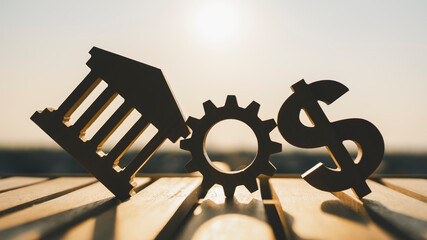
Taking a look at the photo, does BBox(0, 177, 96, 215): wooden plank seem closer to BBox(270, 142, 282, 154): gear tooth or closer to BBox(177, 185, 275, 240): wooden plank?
BBox(177, 185, 275, 240): wooden plank

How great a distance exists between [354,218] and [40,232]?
119cm

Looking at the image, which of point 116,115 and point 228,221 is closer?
point 228,221

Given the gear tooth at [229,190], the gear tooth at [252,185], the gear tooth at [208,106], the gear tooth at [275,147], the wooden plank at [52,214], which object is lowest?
the wooden plank at [52,214]

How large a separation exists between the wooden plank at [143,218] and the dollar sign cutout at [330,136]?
0.66 meters

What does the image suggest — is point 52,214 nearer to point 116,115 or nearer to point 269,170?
point 116,115

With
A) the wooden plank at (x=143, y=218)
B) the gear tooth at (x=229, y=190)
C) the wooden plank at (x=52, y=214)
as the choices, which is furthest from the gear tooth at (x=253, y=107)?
the wooden plank at (x=52, y=214)

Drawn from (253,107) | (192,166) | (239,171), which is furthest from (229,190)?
(253,107)

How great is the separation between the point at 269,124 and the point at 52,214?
110 cm

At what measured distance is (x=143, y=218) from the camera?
1036mm

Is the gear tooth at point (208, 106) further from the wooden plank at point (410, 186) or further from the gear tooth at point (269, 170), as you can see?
the wooden plank at point (410, 186)

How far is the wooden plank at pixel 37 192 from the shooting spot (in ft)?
4.14

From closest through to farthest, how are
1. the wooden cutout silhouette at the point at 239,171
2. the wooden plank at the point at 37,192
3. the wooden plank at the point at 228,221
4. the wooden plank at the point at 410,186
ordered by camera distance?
the wooden plank at the point at 228,221 < the wooden plank at the point at 37,192 < the wooden cutout silhouette at the point at 239,171 < the wooden plank at the point at 410,186

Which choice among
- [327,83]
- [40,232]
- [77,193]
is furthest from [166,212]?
[327,83]

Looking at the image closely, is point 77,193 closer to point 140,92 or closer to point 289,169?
point 140,92
